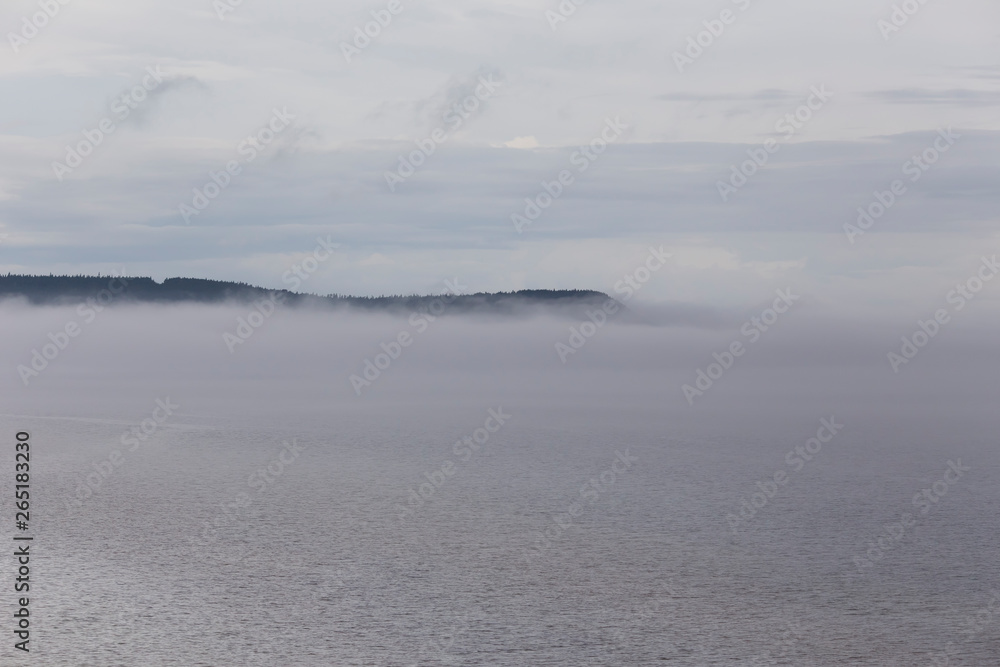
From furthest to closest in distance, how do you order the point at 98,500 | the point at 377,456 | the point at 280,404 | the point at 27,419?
the point at 280,404 < the point at 27,419 < the point at 377,456 < the point at 98,500

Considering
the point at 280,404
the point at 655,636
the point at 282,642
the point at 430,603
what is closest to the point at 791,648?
the point at 655,636

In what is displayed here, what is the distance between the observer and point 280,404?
484ft

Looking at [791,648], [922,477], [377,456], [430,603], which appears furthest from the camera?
[377,456]

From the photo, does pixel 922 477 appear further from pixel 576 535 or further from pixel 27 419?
pixel 27 419

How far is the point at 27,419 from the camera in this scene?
11100 cm

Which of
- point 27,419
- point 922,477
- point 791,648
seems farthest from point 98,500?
point 27,419

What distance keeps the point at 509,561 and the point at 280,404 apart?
111 meters

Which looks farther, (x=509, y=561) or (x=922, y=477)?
(x=922, y=477)

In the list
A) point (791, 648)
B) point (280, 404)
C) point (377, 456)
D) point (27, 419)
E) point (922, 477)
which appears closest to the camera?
point (791, 648)

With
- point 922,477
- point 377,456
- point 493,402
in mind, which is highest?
point 922,477

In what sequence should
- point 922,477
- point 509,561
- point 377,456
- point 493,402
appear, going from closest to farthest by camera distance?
point 509,561, point 922,477, point 377,456, point 493,402

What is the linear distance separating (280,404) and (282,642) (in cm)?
11906

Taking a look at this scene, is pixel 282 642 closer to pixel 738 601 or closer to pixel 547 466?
pixel 738 601

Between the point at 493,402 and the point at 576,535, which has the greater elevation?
the point at 576,535
